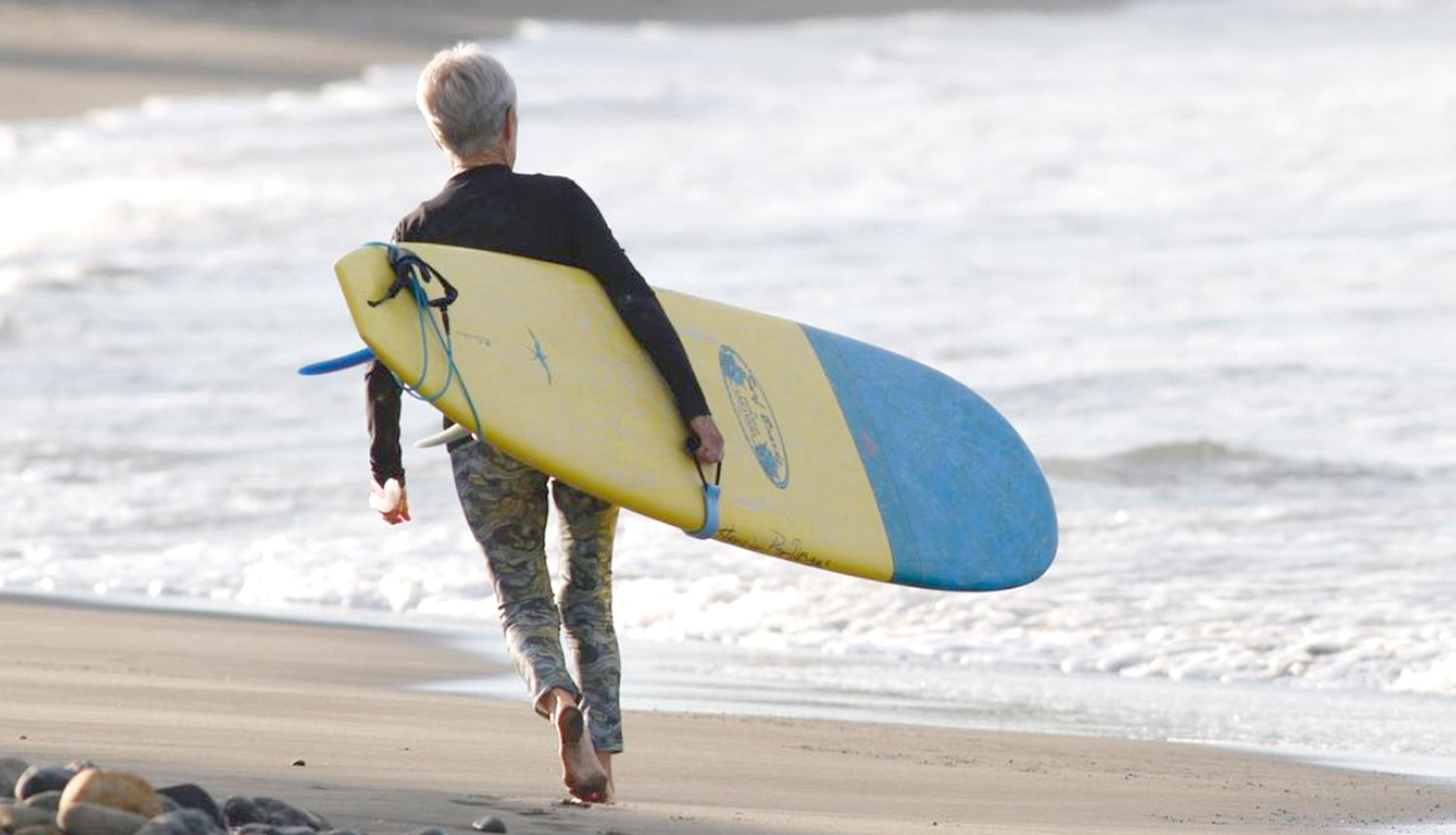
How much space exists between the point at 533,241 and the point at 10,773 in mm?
1206

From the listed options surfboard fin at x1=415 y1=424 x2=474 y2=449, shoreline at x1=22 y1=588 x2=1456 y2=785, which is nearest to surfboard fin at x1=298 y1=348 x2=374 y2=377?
surfboard fin at x1=415 y1=424 x2=474 y2=449

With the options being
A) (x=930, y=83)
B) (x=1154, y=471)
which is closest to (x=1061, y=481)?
(x=1154, y=471)

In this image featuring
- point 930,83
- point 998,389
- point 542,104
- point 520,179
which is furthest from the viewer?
point 930,83

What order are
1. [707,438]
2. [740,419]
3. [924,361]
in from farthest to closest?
1. [924,361]
2. [740,419]
3. [707,438]

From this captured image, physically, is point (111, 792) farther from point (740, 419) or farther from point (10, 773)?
point (740, 419)

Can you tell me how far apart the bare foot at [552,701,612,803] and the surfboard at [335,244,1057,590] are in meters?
0.39

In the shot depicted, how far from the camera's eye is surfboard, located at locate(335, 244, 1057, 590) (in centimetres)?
388

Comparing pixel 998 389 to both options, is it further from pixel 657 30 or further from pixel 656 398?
pixel 657 30

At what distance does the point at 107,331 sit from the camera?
37.6 ft

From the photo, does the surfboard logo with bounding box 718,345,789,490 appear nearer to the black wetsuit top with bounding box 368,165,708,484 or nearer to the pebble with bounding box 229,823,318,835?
the black wetsuit top with bounding box 368,165,708,484

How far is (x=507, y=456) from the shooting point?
3.91 m

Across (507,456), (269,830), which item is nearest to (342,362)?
(507,456)

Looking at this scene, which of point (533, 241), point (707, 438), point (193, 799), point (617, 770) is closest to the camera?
Answer: point (193, 799)

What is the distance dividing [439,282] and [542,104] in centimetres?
2048
